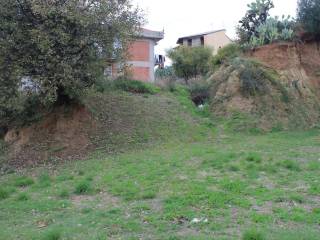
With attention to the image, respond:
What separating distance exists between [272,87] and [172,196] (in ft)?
41.9

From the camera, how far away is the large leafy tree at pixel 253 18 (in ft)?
69.3

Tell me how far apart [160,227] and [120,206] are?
146 cm

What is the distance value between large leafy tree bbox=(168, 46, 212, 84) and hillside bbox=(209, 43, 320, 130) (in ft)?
30.6

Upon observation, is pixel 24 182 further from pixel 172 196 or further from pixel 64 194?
pixel 172 196

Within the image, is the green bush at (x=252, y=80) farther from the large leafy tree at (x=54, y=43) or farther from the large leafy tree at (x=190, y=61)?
the large leafy tree at (x=190, y=61)

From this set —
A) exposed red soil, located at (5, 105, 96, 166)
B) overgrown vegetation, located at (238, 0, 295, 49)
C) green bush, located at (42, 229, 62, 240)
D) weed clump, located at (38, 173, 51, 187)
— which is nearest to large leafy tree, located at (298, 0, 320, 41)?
overgrown vegetation, located at (238, 0, 295, 49)

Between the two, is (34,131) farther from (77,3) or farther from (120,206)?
(120,206)

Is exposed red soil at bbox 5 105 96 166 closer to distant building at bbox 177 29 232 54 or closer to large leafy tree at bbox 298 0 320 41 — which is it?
large leafy tree at bbox 298 0 320 41

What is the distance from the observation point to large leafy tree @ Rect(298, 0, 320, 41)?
19578 mm

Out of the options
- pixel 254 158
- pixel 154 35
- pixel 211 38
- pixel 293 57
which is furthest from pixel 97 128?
pixel 211 38

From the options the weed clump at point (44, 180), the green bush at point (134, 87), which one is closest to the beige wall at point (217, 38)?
the green bush at point (134, 87)

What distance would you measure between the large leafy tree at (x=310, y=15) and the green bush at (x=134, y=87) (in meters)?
7.45

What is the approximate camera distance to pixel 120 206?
745cm

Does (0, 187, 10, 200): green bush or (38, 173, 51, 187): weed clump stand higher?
(0, 187, 10, 200): green bush
